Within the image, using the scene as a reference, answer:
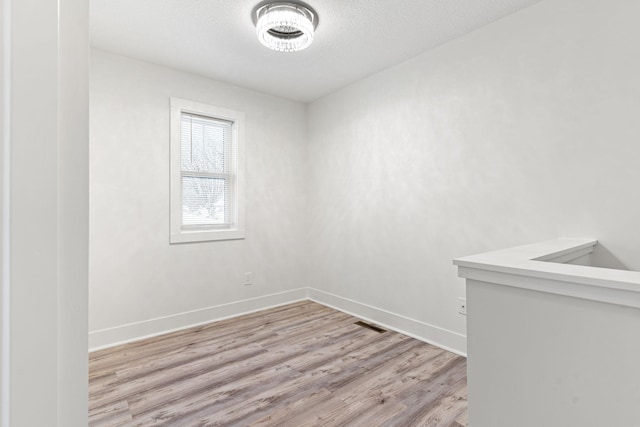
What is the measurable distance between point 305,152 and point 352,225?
1185 mm

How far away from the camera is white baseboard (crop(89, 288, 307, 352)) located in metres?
2.59

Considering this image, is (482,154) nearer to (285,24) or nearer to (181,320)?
(285,24)

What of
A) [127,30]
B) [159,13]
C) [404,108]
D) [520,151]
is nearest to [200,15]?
[159,13]

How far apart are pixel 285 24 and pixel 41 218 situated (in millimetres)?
2075

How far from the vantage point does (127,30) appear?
2.33 meters

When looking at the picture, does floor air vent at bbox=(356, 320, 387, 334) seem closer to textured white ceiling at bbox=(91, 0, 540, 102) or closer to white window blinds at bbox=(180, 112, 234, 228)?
white window blinds at bbox=(180, 112, 234, 228)

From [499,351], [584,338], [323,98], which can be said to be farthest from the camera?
[323,98]

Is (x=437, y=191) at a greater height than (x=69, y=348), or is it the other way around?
(x=437, y=191)

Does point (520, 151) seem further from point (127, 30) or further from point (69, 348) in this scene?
point (127, 30)

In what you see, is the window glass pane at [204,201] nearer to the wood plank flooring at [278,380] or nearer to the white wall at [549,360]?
the wood plank flooring at [278,380]

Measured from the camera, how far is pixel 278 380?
208cm

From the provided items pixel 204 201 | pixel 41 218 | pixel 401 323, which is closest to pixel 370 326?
pixel 401 323

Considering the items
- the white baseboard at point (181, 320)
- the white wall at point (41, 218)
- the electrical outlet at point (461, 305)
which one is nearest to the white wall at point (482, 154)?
the electrical outlet at point (461, 305)

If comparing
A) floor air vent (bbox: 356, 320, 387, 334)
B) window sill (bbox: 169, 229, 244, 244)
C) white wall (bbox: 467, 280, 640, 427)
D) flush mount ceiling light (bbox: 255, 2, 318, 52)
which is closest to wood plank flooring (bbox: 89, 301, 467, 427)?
floor air vent (bbox: 356, 320, 387, 334)
